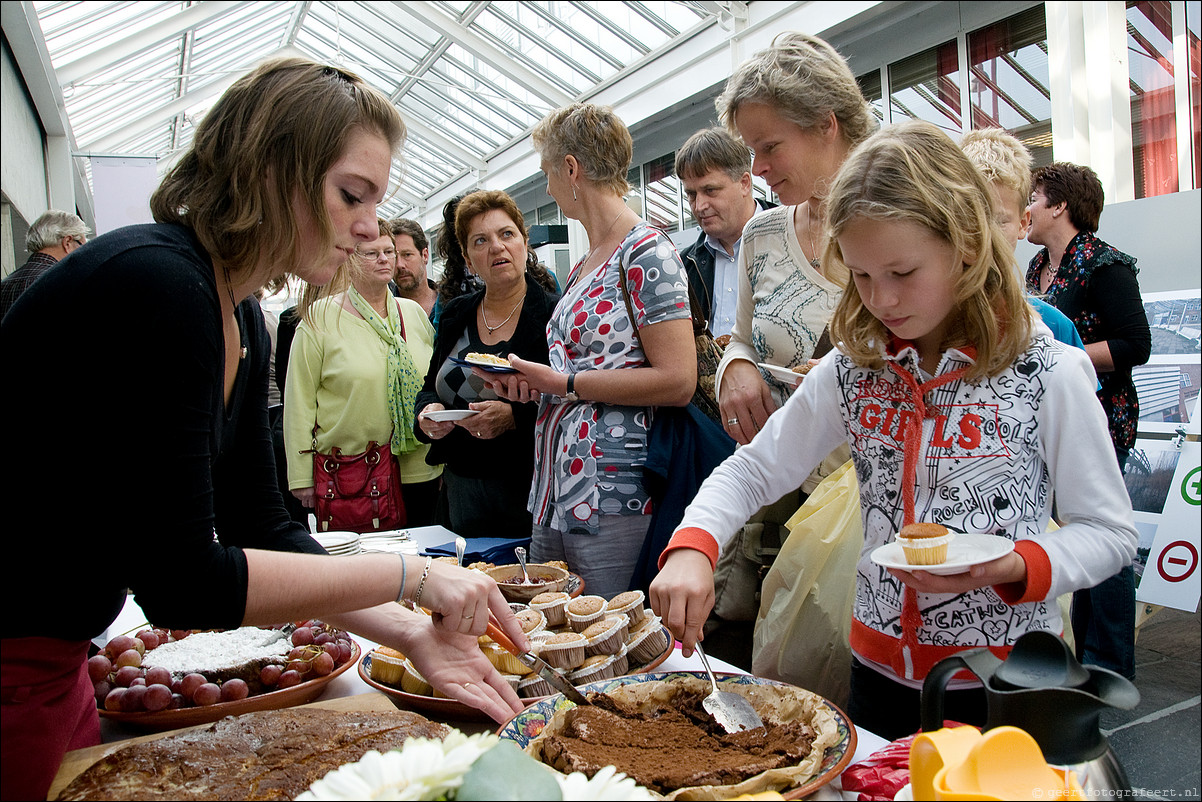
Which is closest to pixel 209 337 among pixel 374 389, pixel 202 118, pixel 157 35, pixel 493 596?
pixel 202 118

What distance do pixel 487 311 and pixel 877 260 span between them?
1.99 meters

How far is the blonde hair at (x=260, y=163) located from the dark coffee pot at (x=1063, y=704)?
111cm

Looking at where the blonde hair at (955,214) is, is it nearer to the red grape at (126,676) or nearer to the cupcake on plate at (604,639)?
the cupcake on plate at (604,639)

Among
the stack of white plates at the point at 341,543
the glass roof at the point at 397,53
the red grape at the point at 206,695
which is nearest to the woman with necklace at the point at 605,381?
the stack of white plates at the point at 341,543

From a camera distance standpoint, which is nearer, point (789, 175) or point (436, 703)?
point (436, 703)

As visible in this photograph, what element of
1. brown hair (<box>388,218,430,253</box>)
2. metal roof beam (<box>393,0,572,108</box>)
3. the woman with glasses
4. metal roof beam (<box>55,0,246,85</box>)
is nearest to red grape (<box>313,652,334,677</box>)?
the woman with glasses

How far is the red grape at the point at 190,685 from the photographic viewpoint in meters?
1.33

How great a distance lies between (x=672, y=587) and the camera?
124 centimetres

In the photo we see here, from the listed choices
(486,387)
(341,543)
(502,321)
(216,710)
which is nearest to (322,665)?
(216,710)

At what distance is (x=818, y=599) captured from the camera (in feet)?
5.26

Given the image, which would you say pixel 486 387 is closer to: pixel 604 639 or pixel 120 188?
pixel 604 639

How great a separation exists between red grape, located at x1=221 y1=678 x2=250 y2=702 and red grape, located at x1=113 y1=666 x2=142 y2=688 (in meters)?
0.15

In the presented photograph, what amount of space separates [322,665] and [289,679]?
2.3 inches

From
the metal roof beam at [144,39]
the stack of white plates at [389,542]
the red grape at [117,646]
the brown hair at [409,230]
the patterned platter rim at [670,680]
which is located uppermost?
the metal roof beam at [144,39]
